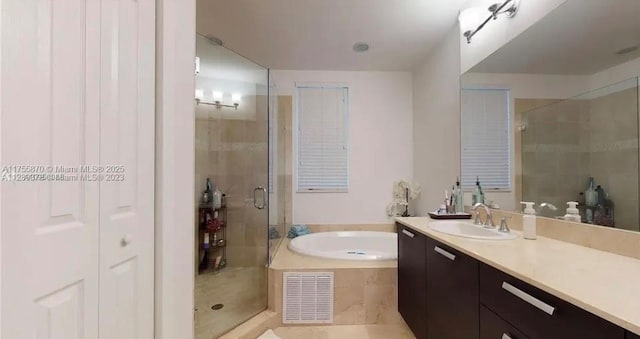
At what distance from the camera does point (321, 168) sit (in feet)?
11.3

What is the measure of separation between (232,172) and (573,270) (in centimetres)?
236

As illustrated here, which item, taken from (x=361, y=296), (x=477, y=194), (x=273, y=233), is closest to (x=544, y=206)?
(x=477, y=194)

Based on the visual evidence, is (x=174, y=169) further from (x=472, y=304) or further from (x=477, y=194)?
(x=477, y=194)

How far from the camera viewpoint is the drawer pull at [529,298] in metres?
0.81

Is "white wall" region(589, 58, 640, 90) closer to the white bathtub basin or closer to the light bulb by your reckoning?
the white bathtub basin

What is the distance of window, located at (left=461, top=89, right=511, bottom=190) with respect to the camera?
190 cm

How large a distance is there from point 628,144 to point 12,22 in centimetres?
199

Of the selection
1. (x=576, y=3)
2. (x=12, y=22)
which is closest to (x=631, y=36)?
(x=576, y=3)

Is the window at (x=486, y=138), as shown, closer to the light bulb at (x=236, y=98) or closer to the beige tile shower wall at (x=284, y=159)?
the beige tile shower wall at (x=284, y=159)

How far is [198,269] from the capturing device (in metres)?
2.31

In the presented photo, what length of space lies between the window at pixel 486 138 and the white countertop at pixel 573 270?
23.5 inches

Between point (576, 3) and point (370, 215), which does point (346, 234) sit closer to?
point (370, 215)

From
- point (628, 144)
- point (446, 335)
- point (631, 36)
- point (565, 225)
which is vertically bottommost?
point (446, 335)

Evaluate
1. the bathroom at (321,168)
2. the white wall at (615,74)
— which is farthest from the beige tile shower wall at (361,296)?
the white wall at (615,74)
